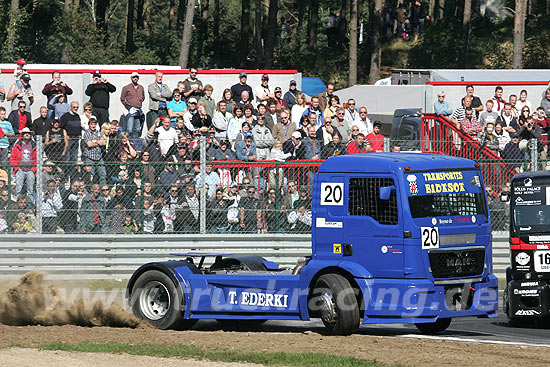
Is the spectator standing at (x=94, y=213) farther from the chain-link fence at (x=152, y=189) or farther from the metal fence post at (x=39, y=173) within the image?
the metal fence post at (x=39, y=173)

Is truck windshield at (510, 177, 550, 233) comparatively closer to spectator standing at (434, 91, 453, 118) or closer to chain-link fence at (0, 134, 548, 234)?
chain-link fence at (0, 134, 548, 234)

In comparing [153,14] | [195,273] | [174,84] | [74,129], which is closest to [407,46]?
[153,14]

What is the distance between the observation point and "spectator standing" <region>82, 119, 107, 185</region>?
17.3 metres

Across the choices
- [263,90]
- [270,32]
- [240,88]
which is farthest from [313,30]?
[240,88]

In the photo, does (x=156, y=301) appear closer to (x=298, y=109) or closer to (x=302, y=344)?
(x=302, y=344)

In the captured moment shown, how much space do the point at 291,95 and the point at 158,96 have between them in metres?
3.29

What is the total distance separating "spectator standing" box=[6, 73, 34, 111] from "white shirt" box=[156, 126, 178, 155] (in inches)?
143

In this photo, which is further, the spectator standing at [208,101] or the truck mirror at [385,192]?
the spectator standing at [208,101]

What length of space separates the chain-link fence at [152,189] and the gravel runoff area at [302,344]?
4582 mm

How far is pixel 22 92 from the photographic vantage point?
2167 cm

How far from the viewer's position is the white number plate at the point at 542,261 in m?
Result: 12.9

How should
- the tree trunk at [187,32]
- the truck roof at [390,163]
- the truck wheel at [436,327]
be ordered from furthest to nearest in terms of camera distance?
1. the tree trunk at [187,32]
2. the truck wheel at [436,327]
3. the truck roof at [390,163]

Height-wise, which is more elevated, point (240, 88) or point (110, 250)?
point (240, 88)

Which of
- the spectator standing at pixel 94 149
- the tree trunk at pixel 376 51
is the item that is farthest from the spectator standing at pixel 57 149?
the tree trunk at pixel 376 51
